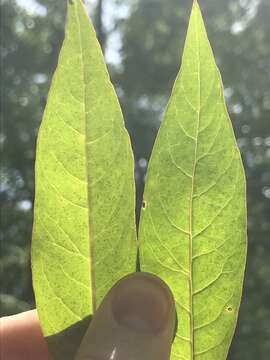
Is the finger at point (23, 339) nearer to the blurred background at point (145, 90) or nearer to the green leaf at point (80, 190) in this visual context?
the green leaf at point (80, 190)

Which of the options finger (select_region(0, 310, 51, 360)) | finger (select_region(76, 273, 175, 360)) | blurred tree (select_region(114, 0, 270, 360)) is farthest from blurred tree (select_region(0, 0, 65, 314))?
finger (select_region(76, 273, 175, 360))

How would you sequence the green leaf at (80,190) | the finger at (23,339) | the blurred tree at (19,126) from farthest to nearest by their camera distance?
the blurred tree at (19,126) → the finger at (23,339) → the green leaf at (80,190)

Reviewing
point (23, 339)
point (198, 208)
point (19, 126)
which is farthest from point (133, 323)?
point (19, 126)

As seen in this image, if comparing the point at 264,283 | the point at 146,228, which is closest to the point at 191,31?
the point at 146,228

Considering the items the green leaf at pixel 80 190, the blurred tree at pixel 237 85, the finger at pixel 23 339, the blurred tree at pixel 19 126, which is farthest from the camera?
the blurred tree at pixel 19 126

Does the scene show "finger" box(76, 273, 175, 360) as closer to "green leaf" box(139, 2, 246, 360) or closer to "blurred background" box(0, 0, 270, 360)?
"green leaf" box(139, 2, 246, 360)

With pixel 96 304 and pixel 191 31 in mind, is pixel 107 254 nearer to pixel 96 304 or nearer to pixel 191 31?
pixel 96 304

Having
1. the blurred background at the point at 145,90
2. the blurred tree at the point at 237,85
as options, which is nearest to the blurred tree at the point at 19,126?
the blurred background at the point at 145,90
